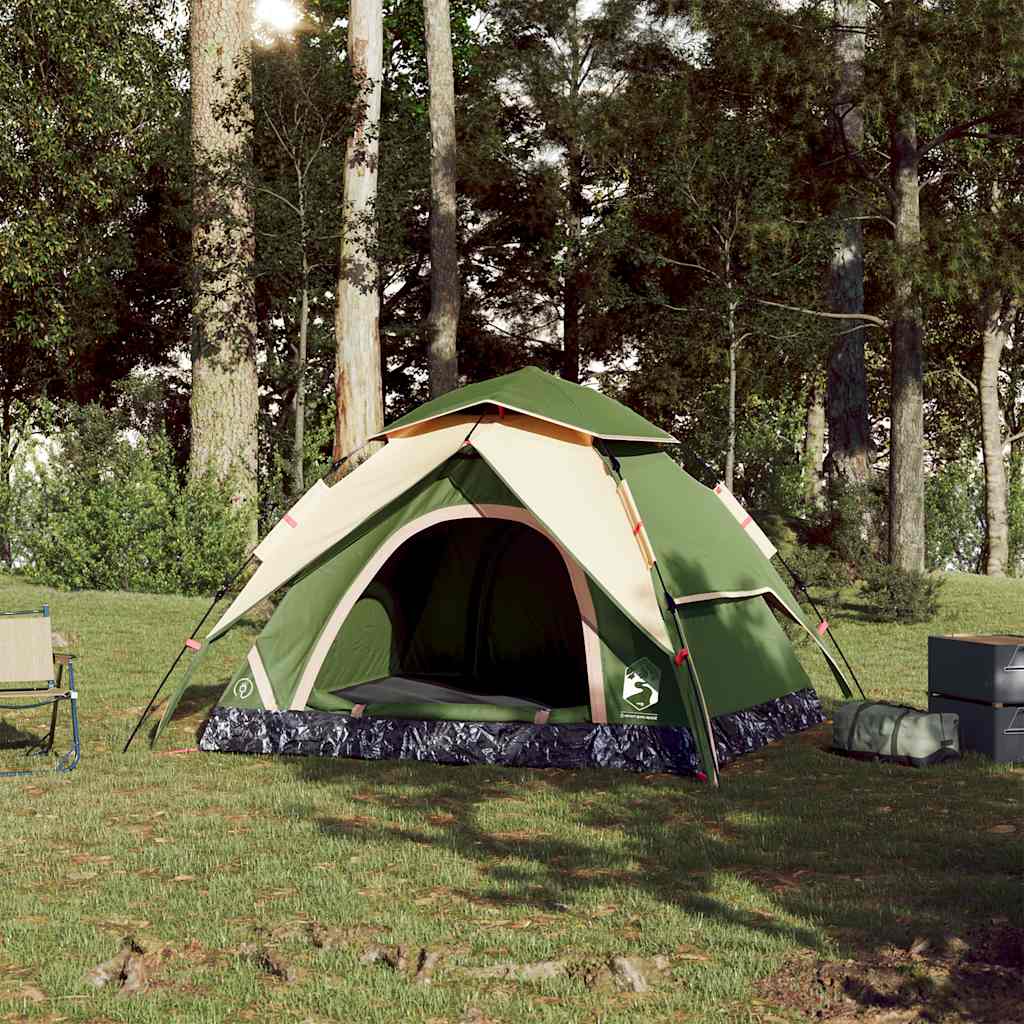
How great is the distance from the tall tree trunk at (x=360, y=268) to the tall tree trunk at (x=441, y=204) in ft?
9.41

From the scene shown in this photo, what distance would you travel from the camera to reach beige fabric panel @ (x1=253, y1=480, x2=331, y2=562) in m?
8.59

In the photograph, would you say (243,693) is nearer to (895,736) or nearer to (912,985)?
(895,736)

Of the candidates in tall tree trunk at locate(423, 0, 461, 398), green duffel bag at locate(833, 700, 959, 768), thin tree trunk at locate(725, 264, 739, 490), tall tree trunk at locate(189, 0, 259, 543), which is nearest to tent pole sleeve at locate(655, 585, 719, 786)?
green duffel bag at locate(833, 700, 959, 768)

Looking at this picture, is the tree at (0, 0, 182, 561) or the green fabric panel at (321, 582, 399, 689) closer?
the green fabric panel at (321, 582, 399, 689)

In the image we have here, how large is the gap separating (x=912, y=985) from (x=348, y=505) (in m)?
5.07

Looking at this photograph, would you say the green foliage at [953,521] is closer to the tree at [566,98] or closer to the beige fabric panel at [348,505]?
the tree at [566,98]

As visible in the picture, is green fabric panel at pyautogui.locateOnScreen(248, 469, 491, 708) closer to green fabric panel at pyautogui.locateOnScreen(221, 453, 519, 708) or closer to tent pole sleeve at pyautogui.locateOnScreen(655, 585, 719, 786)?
green fabric panel at pyautogui.locateOnScreen(221, 453, 519, 708)

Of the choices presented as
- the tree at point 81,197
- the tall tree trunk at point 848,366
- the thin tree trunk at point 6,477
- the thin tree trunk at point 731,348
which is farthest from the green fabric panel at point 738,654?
the tree at point 81,197

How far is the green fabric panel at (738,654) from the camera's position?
27.1 ft

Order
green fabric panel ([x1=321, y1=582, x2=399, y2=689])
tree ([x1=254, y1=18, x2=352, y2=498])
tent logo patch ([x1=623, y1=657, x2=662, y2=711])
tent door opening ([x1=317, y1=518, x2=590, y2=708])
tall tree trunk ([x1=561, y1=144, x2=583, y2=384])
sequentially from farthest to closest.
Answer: tall tree trunk ([x1=561, y1=144, x2=583, y2=384])
tree ([x1=254, y1=18, x2=352, y2=498])
tent door opening ([x1=317, y1=518, x2=590, y2=708])
green fabric panel ([x1=321, y1=582, x2=399, y2=689])
tent logo patch ([x1=623, y1=657, x2=662, y2=711])

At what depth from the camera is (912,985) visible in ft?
14.1

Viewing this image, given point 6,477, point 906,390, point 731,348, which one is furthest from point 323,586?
point 6,477

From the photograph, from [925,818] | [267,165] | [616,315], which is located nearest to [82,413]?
[267,165]

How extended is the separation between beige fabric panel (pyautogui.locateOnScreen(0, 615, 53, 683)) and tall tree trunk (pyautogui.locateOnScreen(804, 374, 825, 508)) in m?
21.5
